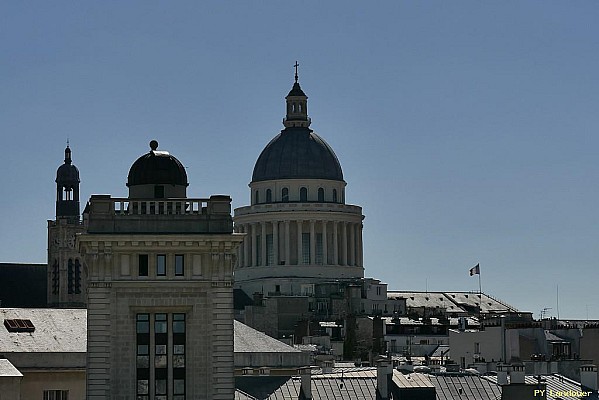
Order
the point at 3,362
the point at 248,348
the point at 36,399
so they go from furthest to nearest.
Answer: the point at 248,348, the point at 36,399, the point at 3,362

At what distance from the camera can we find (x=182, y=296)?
7606 cm

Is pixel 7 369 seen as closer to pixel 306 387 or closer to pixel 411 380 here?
pixel 306 387

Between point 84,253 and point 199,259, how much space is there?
13.7 feet

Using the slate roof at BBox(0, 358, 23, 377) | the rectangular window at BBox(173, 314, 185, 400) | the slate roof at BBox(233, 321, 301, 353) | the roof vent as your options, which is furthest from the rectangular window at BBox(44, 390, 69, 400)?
the rectangular window at BBox(173, 314, 185, 400)

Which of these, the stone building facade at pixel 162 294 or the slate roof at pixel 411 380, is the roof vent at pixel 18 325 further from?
the stone building facade at pixel 162 294

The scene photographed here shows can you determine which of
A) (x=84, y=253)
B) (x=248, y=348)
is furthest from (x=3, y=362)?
(x=248, y=348)

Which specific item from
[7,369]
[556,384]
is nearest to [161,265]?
[7,369]

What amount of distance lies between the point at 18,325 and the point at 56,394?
18.6 feet

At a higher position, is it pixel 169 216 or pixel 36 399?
pixel 169 216

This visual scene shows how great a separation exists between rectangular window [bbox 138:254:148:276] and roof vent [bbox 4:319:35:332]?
24.9 metres

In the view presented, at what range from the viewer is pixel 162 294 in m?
76.0

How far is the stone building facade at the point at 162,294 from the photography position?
75.4 metres

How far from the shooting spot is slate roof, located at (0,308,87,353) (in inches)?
3863

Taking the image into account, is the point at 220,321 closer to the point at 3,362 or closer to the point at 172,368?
the point at 172,368
